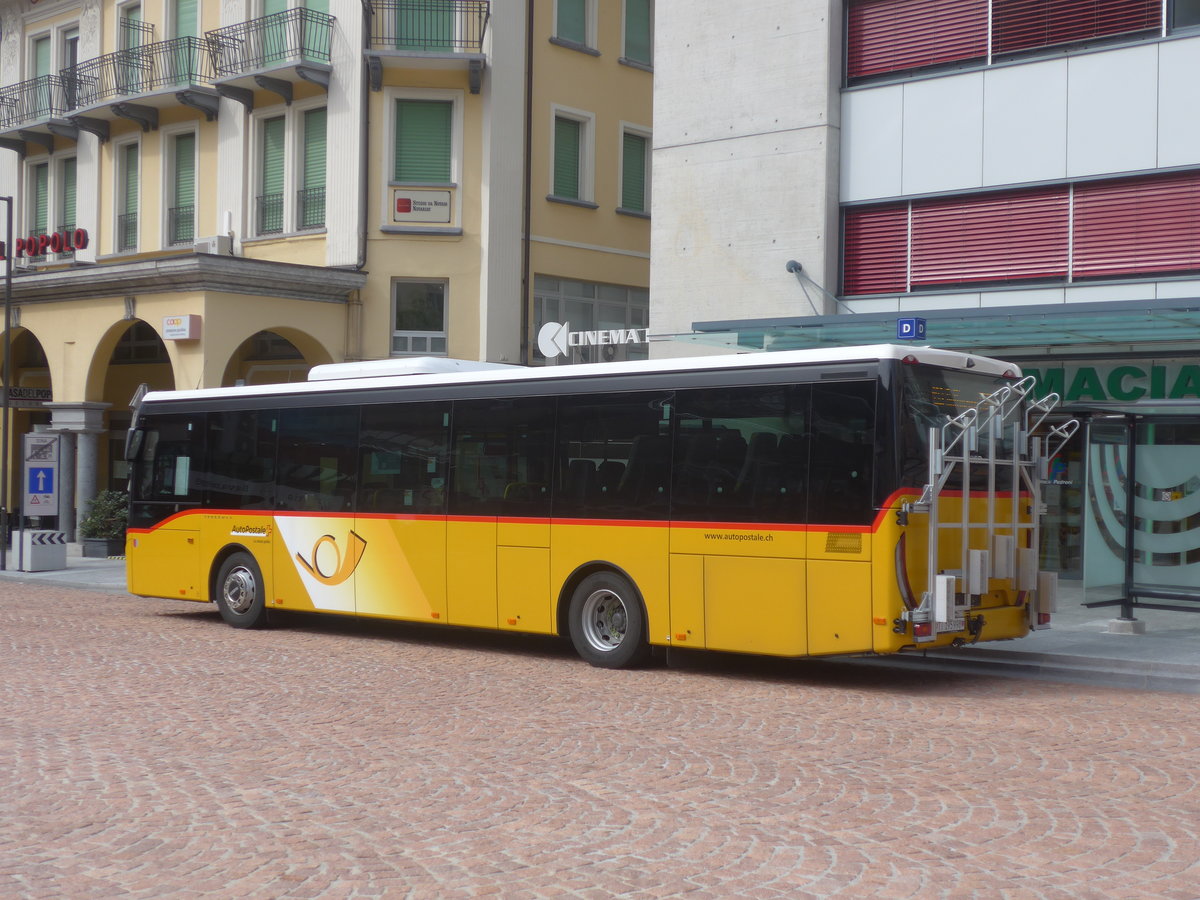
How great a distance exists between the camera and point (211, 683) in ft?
39.4

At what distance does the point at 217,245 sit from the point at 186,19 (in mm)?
5389

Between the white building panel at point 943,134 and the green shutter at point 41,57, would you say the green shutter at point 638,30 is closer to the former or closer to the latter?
the white building panel at point 943,134

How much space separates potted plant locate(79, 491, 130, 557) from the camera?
2861 centimetres

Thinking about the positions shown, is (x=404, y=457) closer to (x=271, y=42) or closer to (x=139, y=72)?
(x=271, y=42)

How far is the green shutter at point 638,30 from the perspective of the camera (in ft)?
103

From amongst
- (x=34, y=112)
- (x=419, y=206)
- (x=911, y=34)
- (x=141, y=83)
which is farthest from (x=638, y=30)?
(x=34, y=112)

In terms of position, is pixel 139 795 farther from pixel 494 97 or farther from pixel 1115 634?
pixel 494 97

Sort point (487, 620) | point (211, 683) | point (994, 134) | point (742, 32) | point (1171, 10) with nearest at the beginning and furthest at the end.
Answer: point (211, 683), point (487, 620), point (1171, 10), point (994, 134), point (742, 32)

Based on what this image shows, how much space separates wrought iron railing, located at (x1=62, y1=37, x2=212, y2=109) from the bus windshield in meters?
22.1

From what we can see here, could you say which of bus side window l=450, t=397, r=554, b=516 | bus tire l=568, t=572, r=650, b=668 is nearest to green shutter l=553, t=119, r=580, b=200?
bus side window l=450, t=397, r=554, b=516

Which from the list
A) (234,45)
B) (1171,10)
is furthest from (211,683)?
(234,45)

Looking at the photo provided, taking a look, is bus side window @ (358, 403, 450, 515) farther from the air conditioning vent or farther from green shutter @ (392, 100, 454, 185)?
the air conditioning vent

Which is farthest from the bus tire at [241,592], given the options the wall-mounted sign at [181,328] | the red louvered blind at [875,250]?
the wall-mounted sign at [181,328]

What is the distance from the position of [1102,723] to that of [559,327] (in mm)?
14235
